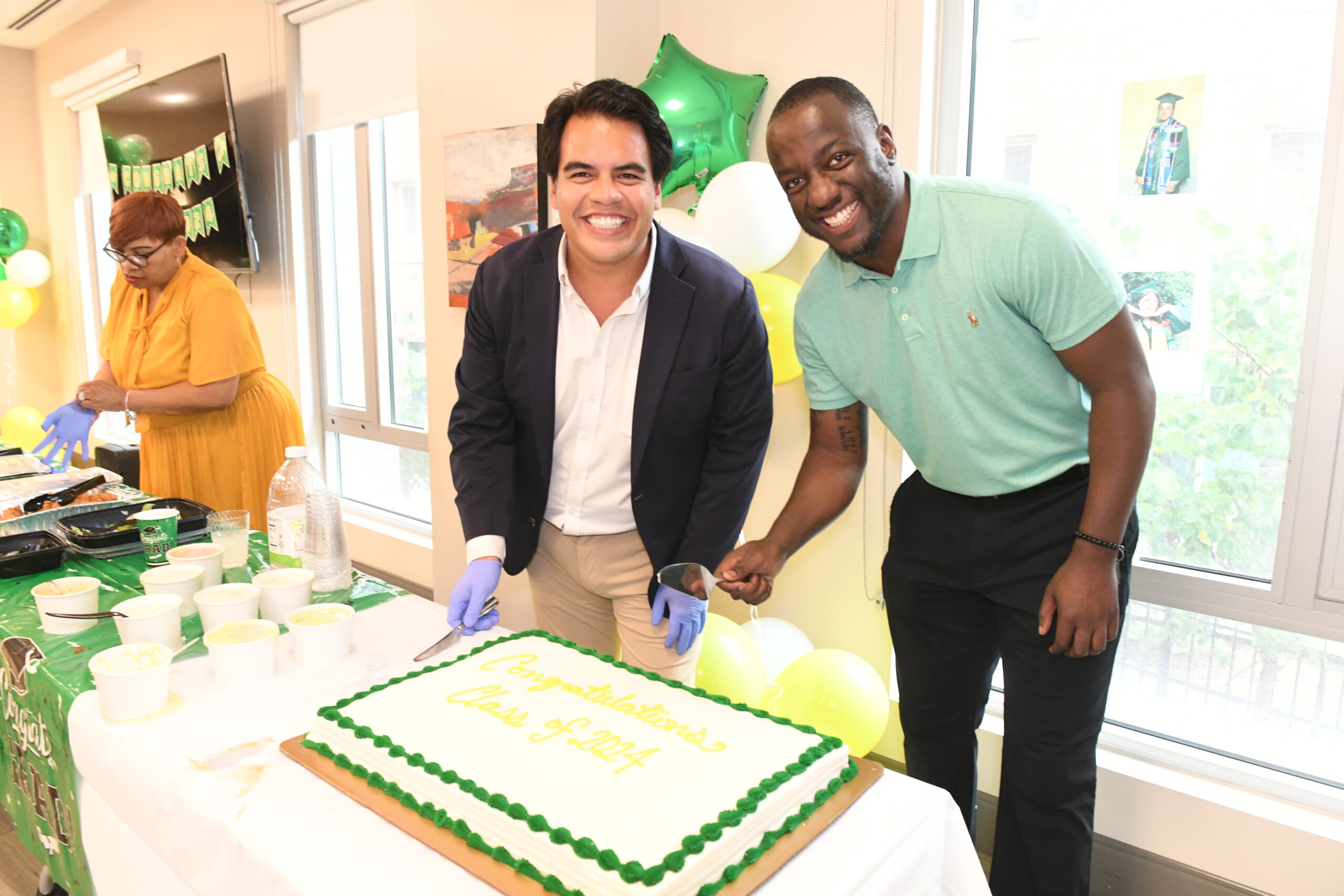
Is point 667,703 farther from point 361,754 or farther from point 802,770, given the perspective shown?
point 361,754

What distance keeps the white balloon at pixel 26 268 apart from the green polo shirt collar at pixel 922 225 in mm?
6430

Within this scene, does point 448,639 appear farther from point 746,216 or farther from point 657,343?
point 746,216

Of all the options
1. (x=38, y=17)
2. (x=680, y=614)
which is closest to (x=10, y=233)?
(x=38, y=17)

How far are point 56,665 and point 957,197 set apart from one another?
150 cm

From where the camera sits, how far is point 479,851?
82cm

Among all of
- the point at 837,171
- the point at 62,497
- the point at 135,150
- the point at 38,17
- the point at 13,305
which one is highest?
the point at 38,17

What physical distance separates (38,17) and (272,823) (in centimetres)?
636

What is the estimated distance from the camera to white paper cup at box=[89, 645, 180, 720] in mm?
1081

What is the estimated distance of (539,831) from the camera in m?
0.79

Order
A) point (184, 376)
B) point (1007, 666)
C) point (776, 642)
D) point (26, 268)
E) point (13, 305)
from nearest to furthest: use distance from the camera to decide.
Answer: point (1007, 666) < point (776, 642) < point (184, 376) < point (13, 305) < point (26, 268)

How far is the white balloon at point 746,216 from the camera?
2090 millimetres

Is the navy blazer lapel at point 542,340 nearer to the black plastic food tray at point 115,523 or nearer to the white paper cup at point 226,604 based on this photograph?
the white paper cup at point 226,604

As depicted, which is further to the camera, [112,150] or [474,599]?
[112,150]

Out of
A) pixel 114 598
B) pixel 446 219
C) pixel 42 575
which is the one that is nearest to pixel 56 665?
pixel 114 598
